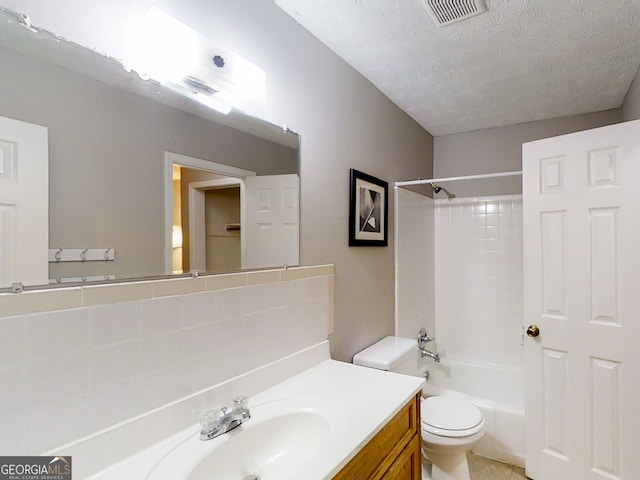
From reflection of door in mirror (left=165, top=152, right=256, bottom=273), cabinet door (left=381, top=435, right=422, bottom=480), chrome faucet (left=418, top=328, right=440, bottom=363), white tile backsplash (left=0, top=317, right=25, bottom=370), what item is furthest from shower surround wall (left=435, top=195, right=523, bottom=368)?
white tile backsplash (left=0, top=317, right=25, bottom=370)

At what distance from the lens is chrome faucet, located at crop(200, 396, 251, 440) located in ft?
3.36

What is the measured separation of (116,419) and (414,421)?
110cm

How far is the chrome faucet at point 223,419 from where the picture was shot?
1.02 m

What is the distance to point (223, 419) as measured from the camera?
106 cm

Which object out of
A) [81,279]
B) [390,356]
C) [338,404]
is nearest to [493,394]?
[390,356]

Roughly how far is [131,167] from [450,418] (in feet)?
6.65

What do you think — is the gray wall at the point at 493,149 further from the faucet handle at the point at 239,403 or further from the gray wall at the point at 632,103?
the faucet handle at the point at 239,403

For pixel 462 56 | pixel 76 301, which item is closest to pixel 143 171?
pixel 76 301

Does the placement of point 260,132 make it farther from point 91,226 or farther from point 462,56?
point 462,56

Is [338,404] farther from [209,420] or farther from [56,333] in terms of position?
[56,333]

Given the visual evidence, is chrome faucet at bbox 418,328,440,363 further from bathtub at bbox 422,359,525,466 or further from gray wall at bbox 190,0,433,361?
gray wall at bbox 190,0,433,361

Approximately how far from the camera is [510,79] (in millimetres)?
2152

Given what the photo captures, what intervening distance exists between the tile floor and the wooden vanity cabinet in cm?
106

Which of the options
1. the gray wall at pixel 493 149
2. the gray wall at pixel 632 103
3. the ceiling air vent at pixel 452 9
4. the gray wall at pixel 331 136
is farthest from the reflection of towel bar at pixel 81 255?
the gray wall at pixel 493 149
